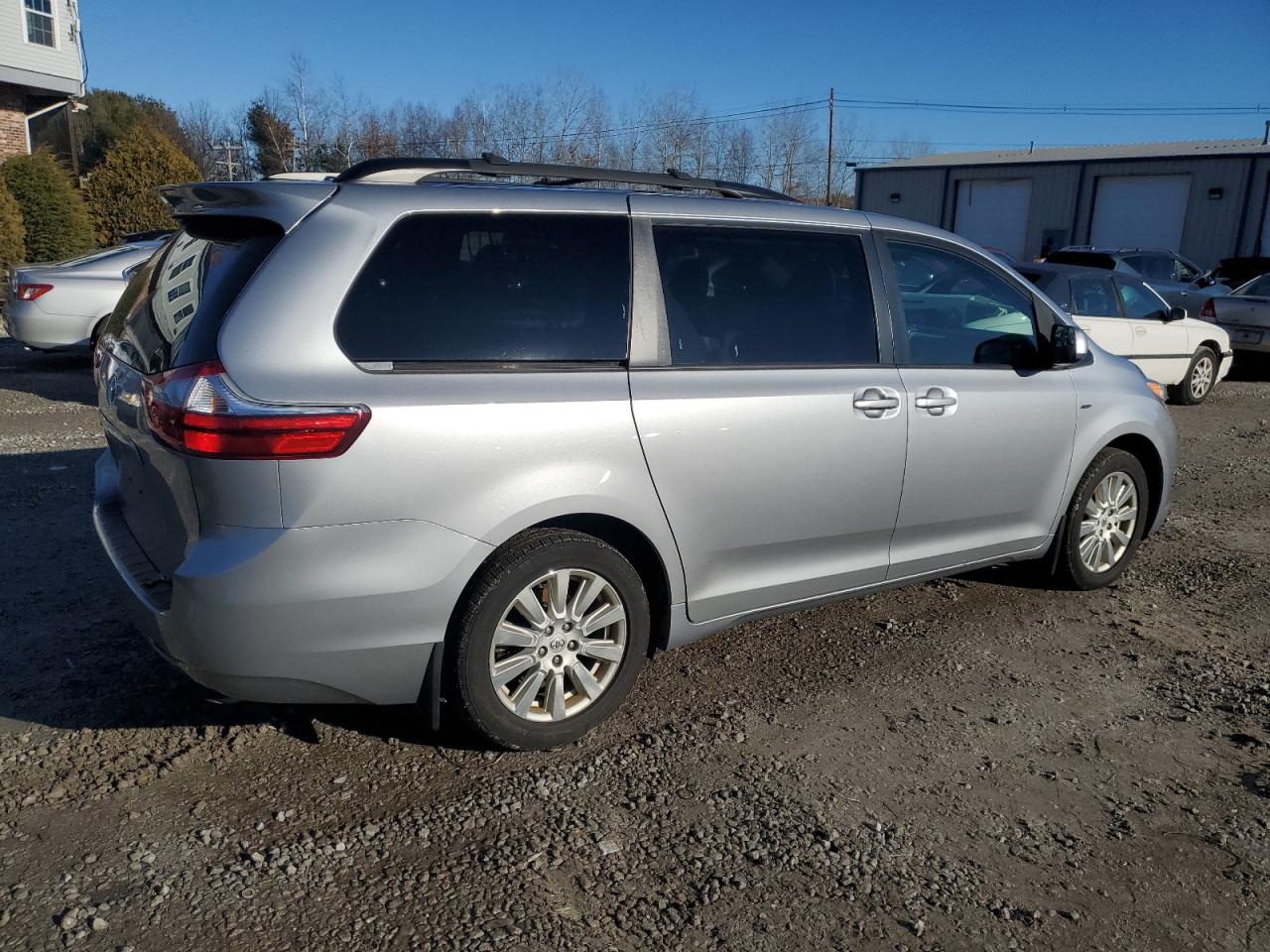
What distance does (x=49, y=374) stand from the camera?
11.8m

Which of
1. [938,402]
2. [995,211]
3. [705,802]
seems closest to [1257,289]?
[938,402]

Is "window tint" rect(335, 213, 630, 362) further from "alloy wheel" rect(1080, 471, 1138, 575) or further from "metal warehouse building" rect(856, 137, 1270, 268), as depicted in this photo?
"metal warehouse building" rect(856, 137, 1270, 268)

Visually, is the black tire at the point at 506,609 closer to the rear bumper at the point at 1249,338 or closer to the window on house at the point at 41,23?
the rear bumper at the point at 1249,338

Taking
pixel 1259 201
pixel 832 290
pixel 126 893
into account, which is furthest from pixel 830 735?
pixel 1259 201

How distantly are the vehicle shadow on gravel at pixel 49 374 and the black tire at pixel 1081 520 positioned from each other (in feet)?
28.5

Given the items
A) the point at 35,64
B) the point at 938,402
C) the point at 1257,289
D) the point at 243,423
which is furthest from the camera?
the point at 35,64

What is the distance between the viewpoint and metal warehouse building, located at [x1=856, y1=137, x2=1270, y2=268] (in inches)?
1435

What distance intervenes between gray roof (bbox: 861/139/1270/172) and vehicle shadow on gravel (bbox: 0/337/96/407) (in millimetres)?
37851

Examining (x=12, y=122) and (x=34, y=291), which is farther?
(x=12, y=122)

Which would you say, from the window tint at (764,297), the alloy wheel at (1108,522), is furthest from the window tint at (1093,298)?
the window tint at (764,297)

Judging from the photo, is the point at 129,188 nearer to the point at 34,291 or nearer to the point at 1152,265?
the point at 34,291

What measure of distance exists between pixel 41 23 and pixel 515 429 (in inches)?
1064

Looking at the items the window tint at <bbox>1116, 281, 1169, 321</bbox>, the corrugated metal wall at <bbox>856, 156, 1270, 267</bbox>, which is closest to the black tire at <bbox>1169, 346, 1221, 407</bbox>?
the window tint at <bbox>1116, 281, 1169, 321</bbox>

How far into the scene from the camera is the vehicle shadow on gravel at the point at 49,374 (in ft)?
34.4
